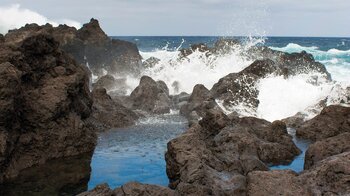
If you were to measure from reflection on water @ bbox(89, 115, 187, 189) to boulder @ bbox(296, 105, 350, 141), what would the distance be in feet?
17.2

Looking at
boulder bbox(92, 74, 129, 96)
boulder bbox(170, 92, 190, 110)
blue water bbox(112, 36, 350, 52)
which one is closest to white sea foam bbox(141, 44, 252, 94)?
boulder bbox(92, 74, 129, 96)

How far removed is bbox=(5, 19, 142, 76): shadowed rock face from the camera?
4238cm

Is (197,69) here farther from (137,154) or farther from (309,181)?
(309,181)

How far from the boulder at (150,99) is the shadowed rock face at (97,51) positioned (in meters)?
16.6

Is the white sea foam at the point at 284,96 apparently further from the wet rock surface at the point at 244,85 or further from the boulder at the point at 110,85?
the boulder at the point at 110,85

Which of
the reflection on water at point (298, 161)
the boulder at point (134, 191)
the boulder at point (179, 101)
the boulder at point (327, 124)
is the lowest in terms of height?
the boulder at point (179, 101)

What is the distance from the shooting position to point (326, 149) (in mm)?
11914

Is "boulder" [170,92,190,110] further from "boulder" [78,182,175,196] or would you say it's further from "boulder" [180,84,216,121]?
"boulder" [78,182,175,196]

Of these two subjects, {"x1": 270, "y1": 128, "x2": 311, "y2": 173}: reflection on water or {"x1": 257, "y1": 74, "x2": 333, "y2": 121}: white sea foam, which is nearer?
{"x1": 270, "y1": 128, "x2": 311, "y2": 173}: reflection on water

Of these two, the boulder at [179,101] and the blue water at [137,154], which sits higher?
the blue water at [137,154]

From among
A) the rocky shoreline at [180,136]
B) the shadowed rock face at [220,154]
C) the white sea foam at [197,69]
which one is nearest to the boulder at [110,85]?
the white sea foam at [197,69]

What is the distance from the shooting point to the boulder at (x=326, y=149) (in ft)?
38.6

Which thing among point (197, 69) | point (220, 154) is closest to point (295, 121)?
point (220, 154)

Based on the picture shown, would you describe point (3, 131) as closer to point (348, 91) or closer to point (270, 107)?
point (270, 107)
